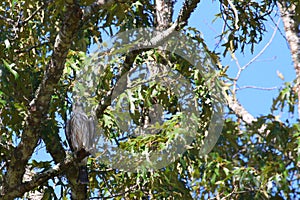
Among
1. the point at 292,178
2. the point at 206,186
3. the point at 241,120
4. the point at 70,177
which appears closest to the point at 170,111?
the point at 70,177

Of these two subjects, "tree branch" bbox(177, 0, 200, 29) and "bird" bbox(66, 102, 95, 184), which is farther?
"bird" bbox(66, 102, 95, 184)

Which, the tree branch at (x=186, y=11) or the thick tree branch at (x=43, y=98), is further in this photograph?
the tree branch at (x=186, y=11)

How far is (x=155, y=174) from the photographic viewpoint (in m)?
4.16

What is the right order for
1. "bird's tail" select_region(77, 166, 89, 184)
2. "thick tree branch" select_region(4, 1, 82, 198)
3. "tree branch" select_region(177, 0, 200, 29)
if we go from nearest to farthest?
"thick tree branch" select_region(4, 1, 82, 198)
"tree branch" select_region(177, 0, 200, 29)
"bird's tail" select_region(77, 166, 89, 184)

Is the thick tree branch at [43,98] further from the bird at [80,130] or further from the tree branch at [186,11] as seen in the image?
the tree branch at [186,11]

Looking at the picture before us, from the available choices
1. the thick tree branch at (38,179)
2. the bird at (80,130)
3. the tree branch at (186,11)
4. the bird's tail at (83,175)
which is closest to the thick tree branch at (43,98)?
the thick tree branch at (38,179)

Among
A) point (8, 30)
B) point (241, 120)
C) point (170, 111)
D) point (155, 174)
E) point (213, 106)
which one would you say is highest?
point (241, 120)

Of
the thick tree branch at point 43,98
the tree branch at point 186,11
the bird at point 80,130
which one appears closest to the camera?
the thick tree branch at point 43,98

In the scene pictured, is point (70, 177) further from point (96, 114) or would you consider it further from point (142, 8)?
point (142, 8)

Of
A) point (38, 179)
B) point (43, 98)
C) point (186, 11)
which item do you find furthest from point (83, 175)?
point (186, 11)

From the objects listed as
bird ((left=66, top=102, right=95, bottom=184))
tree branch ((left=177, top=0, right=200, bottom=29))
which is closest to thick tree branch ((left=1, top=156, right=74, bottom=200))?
bird ((left=66, top=102, right=95, bottom=184))

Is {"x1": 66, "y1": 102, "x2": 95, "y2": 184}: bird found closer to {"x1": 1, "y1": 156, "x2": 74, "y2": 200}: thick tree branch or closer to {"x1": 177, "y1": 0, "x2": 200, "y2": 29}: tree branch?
{"x1": 1, "y1": 156, "x2": 74, "y2": 200}: thick tree branch

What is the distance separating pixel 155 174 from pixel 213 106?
56 centimetres

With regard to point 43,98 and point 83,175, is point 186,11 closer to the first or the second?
point 43,98
